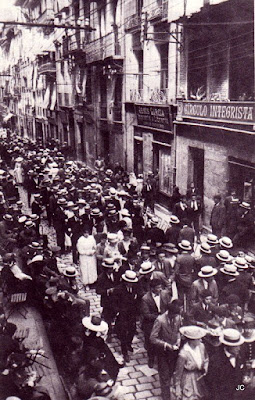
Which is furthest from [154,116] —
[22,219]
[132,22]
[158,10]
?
[22,219]

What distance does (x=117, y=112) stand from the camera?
78.9 ft

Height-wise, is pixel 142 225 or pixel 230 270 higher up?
pixel 230 270

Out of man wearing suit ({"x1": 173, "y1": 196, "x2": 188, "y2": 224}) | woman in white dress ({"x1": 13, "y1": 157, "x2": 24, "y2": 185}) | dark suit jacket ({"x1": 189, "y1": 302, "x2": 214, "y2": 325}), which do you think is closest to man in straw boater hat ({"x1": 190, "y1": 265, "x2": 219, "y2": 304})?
dark suit jacket ({"x1": 189, "y1": 302, "x2": 214, "y2": 325})

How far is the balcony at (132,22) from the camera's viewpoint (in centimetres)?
2023

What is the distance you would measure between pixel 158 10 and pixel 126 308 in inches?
560

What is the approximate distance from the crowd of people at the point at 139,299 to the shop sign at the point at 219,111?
7.56 feet

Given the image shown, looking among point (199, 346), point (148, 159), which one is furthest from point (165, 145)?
point (199, 346)

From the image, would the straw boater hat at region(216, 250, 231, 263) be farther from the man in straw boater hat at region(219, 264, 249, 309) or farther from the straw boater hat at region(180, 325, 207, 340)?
the straw boater hat at region(180, 325, 207, 340)

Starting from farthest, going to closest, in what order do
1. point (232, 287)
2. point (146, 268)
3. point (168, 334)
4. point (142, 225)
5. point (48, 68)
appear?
point (48, 68)
point (142, 225)
point (146, 268)
point (232, 287)
point (168, 334)

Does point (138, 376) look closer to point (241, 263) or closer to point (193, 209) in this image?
point (241, 263)

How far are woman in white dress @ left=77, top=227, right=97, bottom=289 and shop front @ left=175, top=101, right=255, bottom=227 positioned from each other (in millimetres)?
5454

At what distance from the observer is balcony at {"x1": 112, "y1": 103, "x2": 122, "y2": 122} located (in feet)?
77.9

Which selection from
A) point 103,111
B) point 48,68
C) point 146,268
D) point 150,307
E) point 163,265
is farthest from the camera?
point 48,68

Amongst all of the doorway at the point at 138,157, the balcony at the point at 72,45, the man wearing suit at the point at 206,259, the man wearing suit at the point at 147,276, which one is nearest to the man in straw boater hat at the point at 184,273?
the man wearing suit at the point at 206,259
